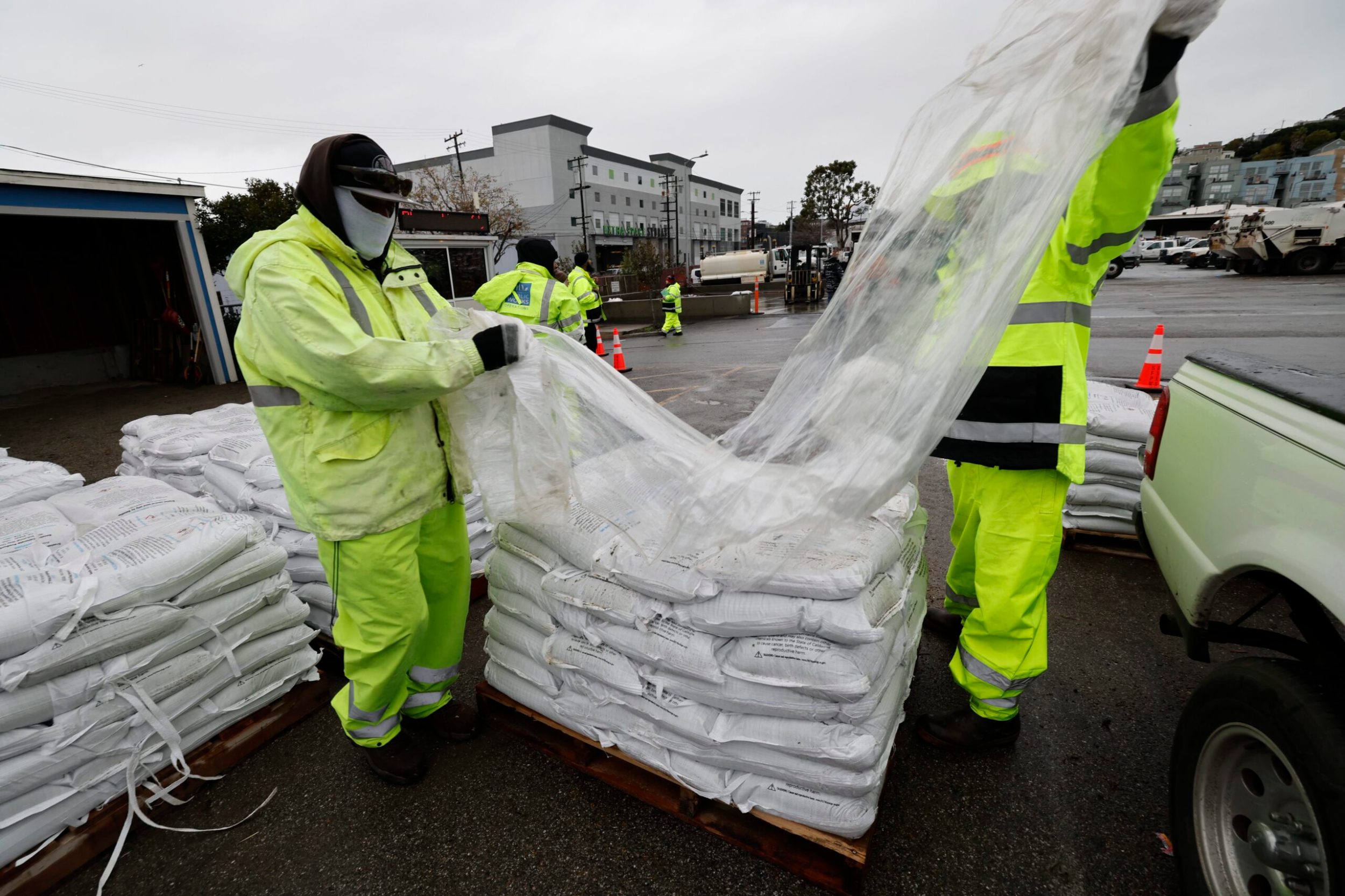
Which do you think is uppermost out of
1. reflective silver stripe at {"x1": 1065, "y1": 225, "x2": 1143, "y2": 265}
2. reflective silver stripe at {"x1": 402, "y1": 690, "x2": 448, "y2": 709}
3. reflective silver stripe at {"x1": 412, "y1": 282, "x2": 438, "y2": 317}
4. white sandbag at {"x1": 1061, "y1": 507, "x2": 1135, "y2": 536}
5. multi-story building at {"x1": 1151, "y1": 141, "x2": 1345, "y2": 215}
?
multi-story building at {"x1": 1151, "y1": 141, "x2": 1345, "y2": 215}

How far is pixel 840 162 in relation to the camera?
154ft

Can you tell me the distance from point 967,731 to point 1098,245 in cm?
161

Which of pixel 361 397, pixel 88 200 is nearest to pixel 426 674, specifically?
pixel 361 397

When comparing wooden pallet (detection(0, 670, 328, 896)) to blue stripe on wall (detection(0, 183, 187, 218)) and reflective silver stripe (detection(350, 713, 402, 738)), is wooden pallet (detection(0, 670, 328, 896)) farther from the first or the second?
blue stripe on wall (detection(0, 183, 187, 218))

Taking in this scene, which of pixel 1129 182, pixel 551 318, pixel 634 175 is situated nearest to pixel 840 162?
pixel 634 175

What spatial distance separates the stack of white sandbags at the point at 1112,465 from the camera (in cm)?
325

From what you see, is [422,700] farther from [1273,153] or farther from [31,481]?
[1273,153]

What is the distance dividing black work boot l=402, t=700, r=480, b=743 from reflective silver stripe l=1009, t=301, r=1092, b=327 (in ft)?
7.88

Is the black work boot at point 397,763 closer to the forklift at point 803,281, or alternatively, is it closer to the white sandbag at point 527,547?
the white sandbag at point 527,547

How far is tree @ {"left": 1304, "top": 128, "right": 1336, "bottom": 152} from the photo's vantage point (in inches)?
2317

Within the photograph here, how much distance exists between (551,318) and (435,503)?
141 inches

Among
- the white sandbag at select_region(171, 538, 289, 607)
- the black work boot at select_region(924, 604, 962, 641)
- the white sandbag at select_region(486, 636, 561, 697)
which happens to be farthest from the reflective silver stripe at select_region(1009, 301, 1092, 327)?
the white sandbag at select_region(171, 538, 289, 607)

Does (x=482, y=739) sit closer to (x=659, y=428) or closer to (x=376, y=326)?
(x=659, y=428)

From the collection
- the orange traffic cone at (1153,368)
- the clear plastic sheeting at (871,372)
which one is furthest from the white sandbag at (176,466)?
the orange traffic cone at (1153,368)
